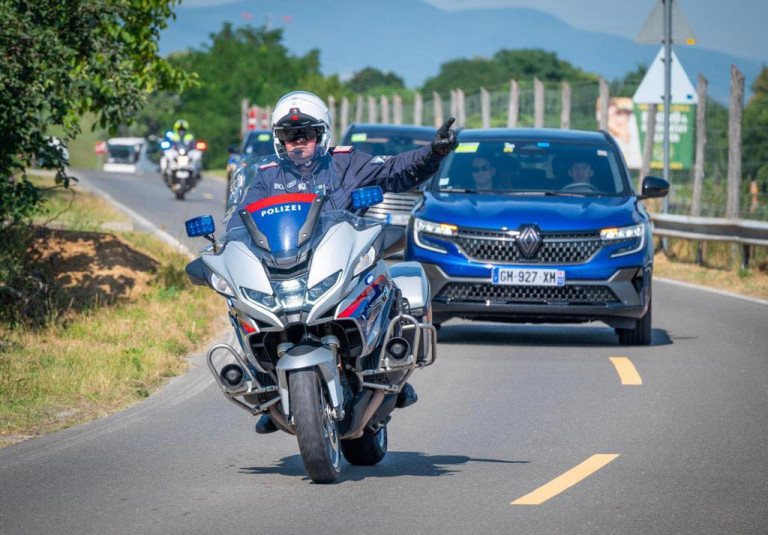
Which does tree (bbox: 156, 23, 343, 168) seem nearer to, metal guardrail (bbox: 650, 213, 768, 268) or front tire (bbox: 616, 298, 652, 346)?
metal guardrail (bbox: 650, 213, 768, 268)

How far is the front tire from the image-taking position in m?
13.4

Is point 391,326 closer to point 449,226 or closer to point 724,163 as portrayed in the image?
point 449,226

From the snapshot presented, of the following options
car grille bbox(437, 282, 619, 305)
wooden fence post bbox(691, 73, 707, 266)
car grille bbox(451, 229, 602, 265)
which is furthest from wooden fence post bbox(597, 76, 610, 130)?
car grille bbox(437, 282, 619, 305)

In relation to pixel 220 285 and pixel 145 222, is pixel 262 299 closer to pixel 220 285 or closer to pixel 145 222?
pixel 220 285

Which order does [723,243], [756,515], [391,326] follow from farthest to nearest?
1. [723,243]
2. [391,326]
3. [756,515]

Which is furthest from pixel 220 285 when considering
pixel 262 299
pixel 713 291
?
pixel 713 291

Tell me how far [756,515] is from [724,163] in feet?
69.6

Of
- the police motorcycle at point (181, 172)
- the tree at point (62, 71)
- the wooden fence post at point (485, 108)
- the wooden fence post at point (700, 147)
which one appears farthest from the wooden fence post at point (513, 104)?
the tree at point (62, 71)

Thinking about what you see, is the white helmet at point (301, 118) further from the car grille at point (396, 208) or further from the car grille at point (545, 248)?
the car grille at point (396, 208)

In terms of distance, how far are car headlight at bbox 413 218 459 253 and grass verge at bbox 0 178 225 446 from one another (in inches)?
84.9

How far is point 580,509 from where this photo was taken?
22.6 feet

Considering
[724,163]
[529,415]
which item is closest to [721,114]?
[724,163]

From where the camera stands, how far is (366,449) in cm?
803

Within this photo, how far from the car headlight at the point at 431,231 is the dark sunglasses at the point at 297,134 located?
559 cm
